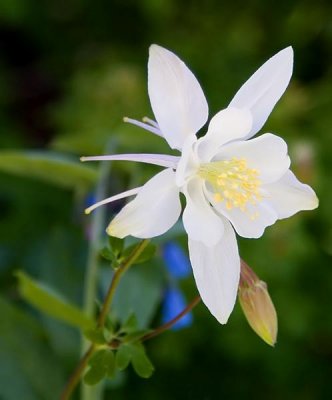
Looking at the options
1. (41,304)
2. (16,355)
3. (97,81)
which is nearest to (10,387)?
(16,355)

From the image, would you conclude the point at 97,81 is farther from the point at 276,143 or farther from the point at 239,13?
the point at 276,143

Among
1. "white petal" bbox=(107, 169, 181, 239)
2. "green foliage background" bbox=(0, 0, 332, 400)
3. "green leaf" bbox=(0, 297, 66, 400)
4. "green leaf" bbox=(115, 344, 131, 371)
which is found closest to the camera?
"white petal" bbox=(107, 169, 181, 239)

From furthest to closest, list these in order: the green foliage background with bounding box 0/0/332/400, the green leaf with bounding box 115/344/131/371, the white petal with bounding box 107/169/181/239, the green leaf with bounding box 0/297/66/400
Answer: the green foliage background with bounding box 0/0/332/400 → the green leaf with bounding box 0/297/66/400 → the green leaf with bounding box 115/344/131/371 → the white petal with bounding box 107/169/181/239

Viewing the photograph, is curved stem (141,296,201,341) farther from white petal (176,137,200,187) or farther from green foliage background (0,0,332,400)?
green foliage background (0,0,332,400)

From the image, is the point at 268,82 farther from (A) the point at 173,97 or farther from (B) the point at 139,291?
(B) the point at 139,291

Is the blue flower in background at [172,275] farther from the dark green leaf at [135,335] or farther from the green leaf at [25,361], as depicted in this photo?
the dark green leaf at [135,335]

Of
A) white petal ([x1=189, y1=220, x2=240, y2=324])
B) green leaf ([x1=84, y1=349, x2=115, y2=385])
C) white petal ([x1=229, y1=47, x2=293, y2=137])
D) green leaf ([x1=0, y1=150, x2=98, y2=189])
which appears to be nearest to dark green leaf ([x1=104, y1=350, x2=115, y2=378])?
green leaf ([x1=84, y1=349, x2=115, y2=385])

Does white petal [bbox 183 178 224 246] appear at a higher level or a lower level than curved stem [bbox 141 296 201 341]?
higher
